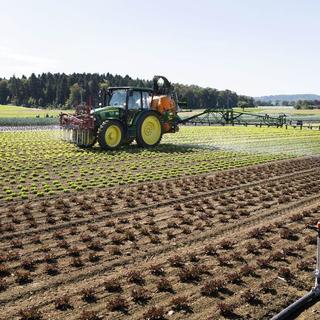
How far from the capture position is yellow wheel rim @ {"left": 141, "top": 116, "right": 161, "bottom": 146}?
24188 mm

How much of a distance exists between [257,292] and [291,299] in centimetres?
48

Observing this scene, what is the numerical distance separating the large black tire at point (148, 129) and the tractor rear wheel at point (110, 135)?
3.74 ft

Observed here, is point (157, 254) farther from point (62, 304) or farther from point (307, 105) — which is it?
point (307, 105)

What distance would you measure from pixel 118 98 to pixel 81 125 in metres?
2.61

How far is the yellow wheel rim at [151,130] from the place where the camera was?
24.2 m

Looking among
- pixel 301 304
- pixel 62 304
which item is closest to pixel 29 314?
pixel 62 304

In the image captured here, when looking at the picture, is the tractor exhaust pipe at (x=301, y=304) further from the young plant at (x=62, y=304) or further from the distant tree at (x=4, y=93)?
the distant tree at (x=4, y=93)

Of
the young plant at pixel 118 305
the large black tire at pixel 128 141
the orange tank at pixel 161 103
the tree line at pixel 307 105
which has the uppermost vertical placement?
the tree line at pixel 307 105

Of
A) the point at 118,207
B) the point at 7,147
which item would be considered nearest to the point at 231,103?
the point at 7,147

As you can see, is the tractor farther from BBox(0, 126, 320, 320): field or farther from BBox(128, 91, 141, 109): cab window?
BBox(0, 126, 320, 320): field

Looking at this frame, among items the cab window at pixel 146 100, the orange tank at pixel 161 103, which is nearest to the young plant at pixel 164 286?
the cab window at pixel 146 100

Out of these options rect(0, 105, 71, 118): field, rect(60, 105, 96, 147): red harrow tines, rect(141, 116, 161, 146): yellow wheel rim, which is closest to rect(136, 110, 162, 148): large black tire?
rect(141, 116, 161, 146): yellow wheel rim

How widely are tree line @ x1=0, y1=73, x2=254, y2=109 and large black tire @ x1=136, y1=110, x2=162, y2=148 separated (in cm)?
11656

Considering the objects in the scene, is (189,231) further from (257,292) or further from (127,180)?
(127,180)
